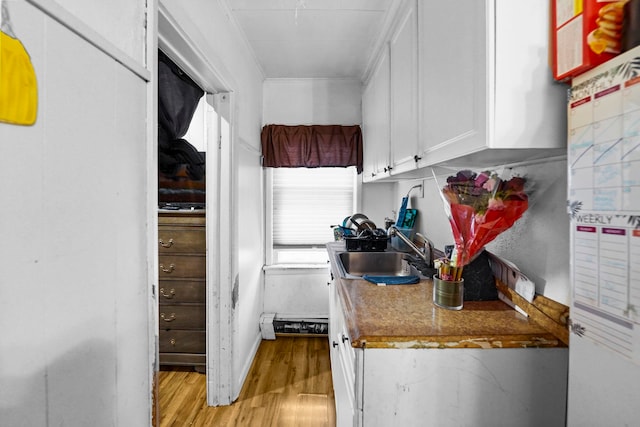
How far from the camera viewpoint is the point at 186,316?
2.36m

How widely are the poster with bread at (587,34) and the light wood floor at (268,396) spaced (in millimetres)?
1981

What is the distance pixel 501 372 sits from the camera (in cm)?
94

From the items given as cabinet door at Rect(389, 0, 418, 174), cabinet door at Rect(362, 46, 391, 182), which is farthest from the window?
cabinet door at Rect(389, 0, 418, 174)

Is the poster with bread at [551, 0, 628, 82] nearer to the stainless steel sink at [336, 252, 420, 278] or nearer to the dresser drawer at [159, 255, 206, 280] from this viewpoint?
the stainless steel sink at [336, 252, 420, 278]

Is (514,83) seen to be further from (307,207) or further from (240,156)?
(307,207)

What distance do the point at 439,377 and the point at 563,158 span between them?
768 mm

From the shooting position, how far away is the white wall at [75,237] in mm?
585

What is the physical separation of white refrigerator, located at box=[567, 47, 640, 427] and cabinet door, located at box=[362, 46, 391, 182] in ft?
4.34

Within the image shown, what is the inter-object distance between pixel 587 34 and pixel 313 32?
70.8 inches

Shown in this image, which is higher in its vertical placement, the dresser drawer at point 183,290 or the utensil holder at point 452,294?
the utensil holder at point 452,294

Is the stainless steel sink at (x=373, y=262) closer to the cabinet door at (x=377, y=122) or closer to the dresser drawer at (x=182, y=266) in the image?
the cabinet door at (x=377, y=122)

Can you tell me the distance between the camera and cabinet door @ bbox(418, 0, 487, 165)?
0.89 metres

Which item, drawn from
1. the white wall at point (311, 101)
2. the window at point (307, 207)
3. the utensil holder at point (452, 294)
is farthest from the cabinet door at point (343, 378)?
the white wall at point (311, 101)

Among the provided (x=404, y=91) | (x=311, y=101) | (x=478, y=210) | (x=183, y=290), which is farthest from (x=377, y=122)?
(x=183, y=290)
